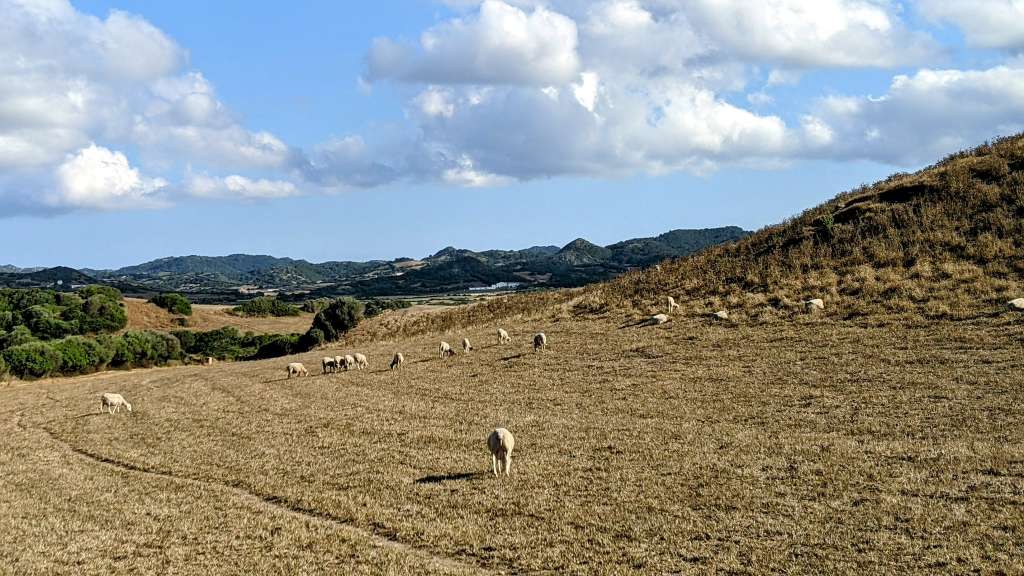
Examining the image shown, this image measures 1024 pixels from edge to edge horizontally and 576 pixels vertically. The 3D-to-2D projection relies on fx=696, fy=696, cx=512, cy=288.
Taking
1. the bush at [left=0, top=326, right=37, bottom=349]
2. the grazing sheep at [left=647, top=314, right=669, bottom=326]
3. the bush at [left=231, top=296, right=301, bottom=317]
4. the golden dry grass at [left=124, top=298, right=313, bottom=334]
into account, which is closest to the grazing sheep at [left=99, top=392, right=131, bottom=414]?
the grazing sheep at [left=647, top=314, right=669, bottom=326]

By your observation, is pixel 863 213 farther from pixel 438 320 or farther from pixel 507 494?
pixel 507 494

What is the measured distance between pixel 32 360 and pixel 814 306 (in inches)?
2633

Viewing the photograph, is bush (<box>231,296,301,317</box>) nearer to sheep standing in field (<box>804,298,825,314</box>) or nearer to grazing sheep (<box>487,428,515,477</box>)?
sheep standing in field (<box>804,298,825,314</box>)

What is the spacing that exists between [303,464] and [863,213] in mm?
47720

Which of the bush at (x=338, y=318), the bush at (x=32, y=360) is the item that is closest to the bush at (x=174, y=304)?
the bush at (x=338, y=318)

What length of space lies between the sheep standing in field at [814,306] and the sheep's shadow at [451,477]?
93.2 ft

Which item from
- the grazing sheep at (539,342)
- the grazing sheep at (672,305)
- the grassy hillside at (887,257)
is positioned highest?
the grassy hillside at (887,257)

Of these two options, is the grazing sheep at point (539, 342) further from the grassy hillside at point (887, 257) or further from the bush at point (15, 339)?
the bush at point (15, 339)

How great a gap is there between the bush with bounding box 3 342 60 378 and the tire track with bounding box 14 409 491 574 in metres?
42.6

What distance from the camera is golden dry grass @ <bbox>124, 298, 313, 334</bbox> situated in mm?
117250

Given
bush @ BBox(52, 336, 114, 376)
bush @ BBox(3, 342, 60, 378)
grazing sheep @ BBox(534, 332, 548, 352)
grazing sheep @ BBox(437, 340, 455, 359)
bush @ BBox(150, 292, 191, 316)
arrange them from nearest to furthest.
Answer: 1. grazing sheep @ BBox(534, 332, 548, 352)
2. grazing sheep @ BBox(437, 340, 455, 359)
3. bush @ BBox(3, 342, 60, 378)
4. bush @ BBox(52, 336, 114, 376)
5. bush @ BBox(150, 292, 191, 316)

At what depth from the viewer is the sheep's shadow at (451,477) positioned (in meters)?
20.3

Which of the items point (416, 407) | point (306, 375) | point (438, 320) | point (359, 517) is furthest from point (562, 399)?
point (438, 320)

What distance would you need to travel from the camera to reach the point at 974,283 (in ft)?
128
